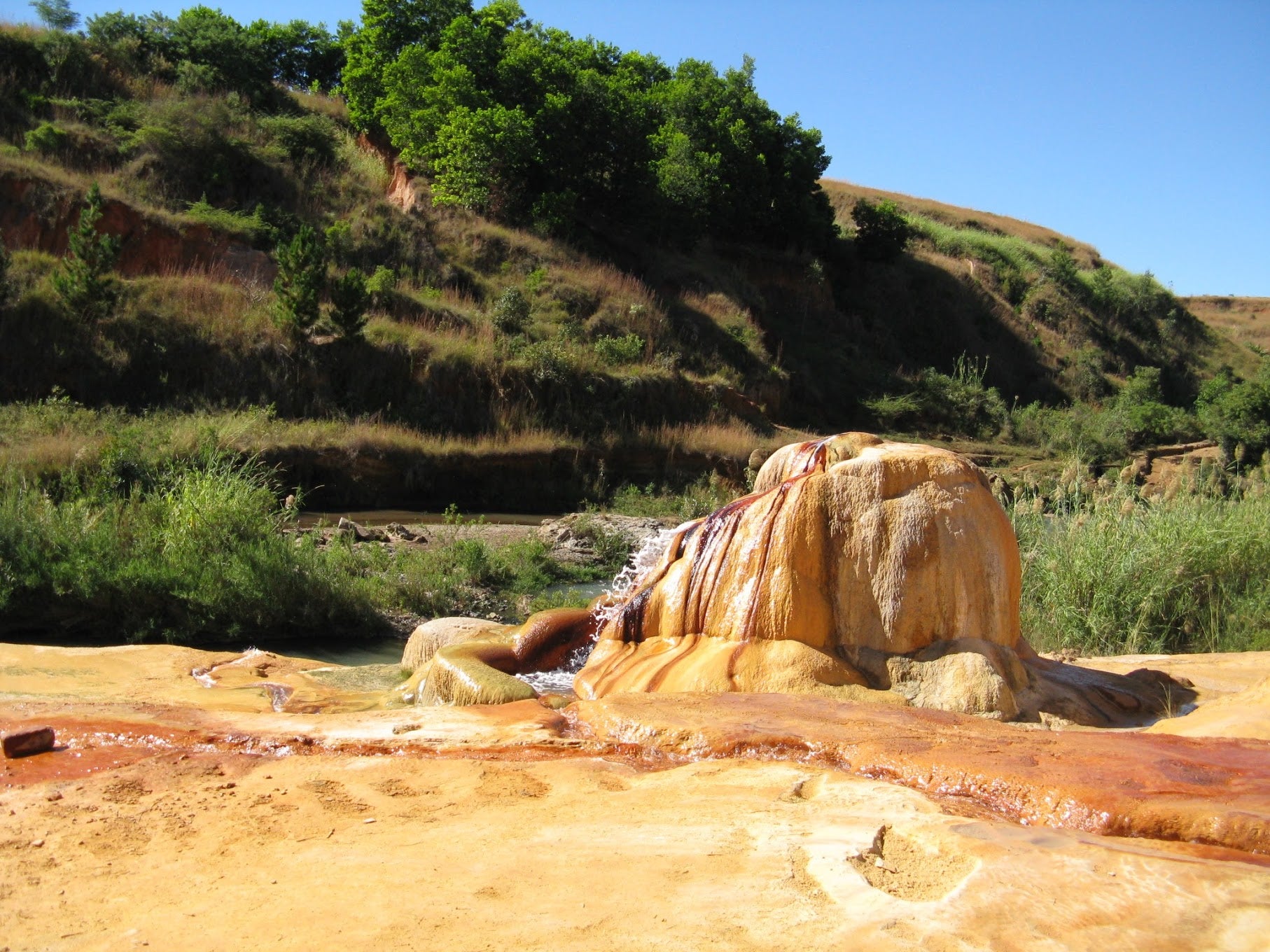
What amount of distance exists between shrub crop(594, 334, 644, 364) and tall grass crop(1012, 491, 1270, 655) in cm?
1579

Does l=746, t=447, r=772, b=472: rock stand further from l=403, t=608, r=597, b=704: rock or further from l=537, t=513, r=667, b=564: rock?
l=403, t=608, r=597, b=704: rock

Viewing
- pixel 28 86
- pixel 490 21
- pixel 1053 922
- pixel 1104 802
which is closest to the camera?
pixel 1053 922

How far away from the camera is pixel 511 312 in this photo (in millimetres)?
24219

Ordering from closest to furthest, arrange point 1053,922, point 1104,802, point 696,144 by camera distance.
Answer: point 1053,922
point 1104,802
point 696,144

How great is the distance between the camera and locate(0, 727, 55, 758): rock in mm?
4645

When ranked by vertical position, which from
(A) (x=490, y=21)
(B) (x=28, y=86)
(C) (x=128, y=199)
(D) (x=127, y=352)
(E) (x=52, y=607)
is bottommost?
(E) (x=52, y=607)

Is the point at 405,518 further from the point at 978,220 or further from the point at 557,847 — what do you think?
the point at 978,220

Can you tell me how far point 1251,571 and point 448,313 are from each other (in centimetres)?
1739

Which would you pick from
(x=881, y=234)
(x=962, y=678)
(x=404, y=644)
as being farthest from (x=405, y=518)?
(x=881, y=234)

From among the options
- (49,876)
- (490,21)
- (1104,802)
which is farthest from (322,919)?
(490,21)

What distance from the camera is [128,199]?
22.5m

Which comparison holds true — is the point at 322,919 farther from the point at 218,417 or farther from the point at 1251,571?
the point at 218,417

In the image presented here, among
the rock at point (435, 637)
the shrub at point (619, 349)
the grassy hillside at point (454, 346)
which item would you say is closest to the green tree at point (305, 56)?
the grassy hillside at point (454, 346)

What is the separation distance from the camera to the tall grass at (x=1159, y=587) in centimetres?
897
